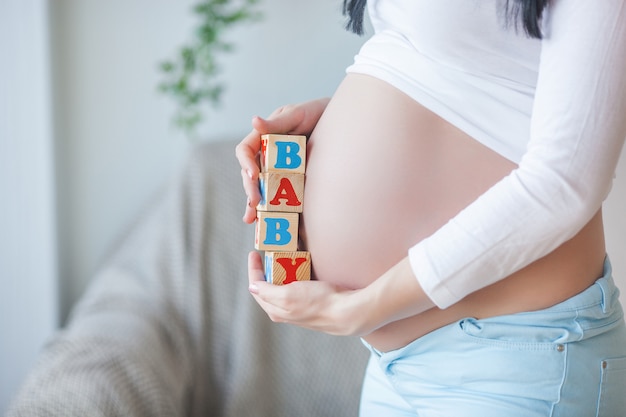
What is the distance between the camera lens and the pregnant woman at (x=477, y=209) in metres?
0.63

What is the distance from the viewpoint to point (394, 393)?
873 millimetres

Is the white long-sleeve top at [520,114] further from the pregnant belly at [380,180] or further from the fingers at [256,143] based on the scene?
the fingers at [256,143]

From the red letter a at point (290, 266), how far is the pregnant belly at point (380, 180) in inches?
0.9

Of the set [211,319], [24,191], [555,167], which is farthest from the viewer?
[24,191]

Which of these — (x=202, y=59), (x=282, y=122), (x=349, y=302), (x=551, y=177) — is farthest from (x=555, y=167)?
(x=202, y=59)

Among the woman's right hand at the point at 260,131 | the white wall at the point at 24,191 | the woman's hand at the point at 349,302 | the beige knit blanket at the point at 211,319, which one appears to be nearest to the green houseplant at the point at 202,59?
the beige knit blanket at the point at 211,319

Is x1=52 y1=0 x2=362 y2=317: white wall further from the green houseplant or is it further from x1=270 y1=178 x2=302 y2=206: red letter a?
x1=270 y1=178 x2=302 y2=206: red letter a

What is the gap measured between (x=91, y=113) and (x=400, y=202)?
1707 mm

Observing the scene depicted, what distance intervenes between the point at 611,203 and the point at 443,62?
51cm

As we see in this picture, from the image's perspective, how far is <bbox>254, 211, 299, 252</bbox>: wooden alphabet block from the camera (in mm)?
833

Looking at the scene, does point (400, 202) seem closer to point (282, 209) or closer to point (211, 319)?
point (282, 209)

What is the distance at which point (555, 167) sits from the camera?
0.63 m

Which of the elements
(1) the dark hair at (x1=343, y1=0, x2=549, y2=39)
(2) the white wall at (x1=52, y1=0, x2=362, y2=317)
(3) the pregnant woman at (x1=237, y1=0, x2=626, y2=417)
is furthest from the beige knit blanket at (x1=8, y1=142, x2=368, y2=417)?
(1) the dark hair at (x1=343, y1=0, x2=549, y2=39)

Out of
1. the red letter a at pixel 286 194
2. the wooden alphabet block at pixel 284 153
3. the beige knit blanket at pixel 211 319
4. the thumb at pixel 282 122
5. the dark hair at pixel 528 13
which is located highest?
the dark hair at pixel 528 13
